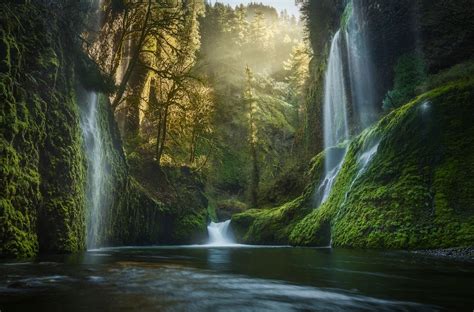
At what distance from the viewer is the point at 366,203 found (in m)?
12.3

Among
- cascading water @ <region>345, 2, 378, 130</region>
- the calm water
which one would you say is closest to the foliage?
cascading water @ <region>345, 2, 378, 130</region>

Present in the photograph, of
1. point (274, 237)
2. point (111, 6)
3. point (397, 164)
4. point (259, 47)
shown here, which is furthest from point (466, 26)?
point (259, 47)

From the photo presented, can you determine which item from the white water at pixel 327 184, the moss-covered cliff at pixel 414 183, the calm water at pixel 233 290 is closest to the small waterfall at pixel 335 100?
the white water at pixel 327 184

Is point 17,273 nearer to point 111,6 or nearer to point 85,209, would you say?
point 85,209

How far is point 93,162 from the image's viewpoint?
40.4 feet

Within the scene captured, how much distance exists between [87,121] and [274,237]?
11250mm

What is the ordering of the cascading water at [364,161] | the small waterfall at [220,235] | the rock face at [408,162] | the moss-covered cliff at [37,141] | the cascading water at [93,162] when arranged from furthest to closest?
the small waterfall at [220,235]
the cascading water at [364,161]
the cascading water at [93,162]
the rock face at [408,162]
the moss-covered cliff at [37,141]

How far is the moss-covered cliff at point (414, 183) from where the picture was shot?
390 inches

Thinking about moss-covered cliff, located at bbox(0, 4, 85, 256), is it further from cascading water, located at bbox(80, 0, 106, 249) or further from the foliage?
the foliage

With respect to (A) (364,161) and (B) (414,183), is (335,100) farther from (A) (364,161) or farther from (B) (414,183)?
(B) (414,183)

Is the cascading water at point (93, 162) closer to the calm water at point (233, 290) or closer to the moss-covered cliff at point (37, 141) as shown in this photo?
the moss-covered cliff at point (37, 141)

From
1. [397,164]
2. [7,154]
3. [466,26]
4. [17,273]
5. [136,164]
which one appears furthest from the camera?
[136,164]

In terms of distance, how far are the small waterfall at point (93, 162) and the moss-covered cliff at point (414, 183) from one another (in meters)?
8.02

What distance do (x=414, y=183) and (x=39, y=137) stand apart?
991cm
